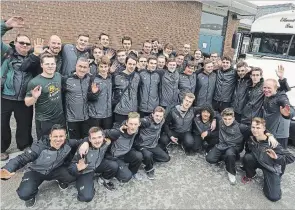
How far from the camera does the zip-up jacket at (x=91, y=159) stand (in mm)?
3453

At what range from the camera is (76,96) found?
3979 mm

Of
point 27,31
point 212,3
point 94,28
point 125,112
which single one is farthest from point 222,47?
point 125,112

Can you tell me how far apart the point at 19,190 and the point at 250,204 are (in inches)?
118

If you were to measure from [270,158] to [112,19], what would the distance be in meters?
7.43

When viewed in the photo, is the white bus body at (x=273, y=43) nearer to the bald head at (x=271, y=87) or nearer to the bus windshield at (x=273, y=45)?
the bus windshield at (x=273, y=45)

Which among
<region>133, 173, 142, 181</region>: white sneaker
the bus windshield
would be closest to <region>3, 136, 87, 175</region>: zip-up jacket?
<region>133, 173, 142, 181</region>: white sneaker

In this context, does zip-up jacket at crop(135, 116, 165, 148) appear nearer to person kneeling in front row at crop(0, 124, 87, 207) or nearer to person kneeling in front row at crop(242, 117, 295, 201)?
person kneeling in front row at crop(0, 124, 87, 207)

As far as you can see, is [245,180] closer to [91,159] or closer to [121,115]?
[121,115]

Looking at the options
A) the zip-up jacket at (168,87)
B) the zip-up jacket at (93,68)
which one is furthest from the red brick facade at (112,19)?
the zip-up jacket at (168,87)

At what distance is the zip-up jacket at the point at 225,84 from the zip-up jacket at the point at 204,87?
0.33 ft

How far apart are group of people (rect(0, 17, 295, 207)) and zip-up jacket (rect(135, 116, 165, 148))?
0.02 metres

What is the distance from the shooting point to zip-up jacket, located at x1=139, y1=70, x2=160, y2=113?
15.4ft

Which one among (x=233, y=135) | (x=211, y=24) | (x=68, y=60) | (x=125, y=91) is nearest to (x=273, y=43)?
(x=233, y=135)

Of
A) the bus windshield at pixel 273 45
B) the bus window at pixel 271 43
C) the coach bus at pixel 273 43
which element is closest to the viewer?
the coach bus at pixel 273 43
